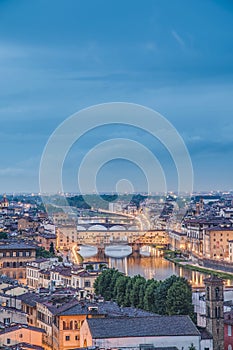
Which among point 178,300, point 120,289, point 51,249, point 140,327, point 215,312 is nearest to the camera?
point 140,327

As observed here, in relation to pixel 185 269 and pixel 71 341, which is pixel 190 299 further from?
pixel 185 269

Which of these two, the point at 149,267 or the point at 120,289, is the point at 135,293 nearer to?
the point at 120,289

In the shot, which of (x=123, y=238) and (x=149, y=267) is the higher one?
(x=123, y=238)

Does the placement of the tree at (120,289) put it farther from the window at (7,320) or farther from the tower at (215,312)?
the tower at (215,312)

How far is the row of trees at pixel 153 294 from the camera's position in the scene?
7.52 metres

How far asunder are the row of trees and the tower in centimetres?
111

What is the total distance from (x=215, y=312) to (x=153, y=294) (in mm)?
1960

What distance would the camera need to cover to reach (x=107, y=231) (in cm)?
2325

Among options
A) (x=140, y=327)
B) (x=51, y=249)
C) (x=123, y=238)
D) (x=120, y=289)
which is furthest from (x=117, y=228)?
(x=140, y=327)

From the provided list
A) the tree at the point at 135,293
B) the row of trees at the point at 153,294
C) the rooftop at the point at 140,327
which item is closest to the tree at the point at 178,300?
the row of trees at the point at 153,294

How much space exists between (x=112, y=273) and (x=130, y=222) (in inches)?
713

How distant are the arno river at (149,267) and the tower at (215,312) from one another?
5.55m

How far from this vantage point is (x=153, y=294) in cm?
788

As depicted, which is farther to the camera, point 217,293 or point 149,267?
point 149,267
